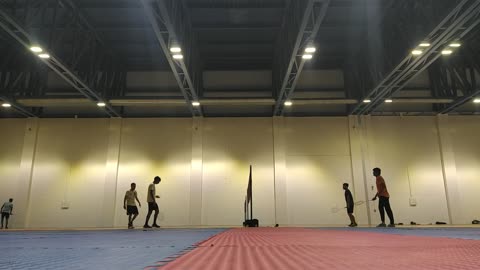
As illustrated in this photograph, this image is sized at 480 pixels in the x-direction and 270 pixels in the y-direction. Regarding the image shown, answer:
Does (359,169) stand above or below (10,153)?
below

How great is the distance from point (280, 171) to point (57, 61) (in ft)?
32.3

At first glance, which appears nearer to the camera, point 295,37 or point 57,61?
point 295,37

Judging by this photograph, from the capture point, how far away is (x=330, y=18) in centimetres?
1297

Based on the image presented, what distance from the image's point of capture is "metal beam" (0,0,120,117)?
8980mm

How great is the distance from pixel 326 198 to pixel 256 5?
879 cm

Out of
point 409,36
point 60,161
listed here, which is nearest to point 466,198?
point 409,36

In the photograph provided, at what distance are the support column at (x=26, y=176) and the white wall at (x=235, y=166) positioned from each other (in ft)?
0.15

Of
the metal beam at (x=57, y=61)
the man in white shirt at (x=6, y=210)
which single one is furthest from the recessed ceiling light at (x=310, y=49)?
the man in white shirt at (x=6, y=210)

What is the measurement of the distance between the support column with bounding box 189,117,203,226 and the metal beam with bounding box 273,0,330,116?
3.89 meters

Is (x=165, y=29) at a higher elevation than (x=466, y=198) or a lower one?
higher

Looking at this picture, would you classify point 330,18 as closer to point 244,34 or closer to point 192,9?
point 244,34

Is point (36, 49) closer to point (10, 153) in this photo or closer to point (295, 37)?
point (295, 37)

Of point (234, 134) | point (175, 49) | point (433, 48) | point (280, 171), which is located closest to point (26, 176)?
point (234, 134)

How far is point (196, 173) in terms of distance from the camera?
16.0 m
